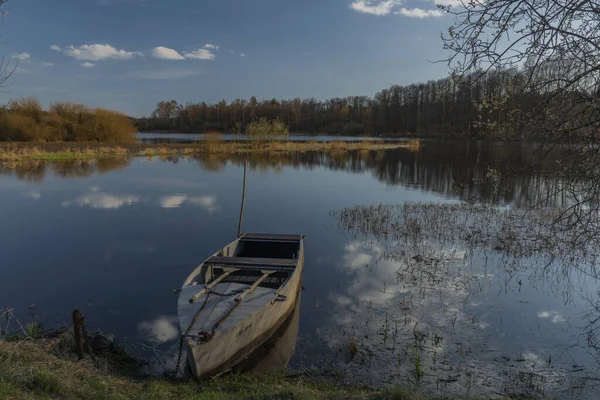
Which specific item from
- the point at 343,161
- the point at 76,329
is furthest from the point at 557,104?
the point at 343,161

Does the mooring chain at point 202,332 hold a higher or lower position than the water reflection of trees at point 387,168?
lower

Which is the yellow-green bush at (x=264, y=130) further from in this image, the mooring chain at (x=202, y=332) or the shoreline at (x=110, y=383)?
the shoreline at (x=110, y=383)

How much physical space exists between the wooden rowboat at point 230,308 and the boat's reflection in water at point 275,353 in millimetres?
115

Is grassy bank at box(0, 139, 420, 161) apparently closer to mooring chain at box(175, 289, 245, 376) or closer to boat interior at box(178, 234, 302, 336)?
boat interior at box(178, 234, 302, 336)

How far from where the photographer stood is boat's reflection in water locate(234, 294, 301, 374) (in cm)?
641

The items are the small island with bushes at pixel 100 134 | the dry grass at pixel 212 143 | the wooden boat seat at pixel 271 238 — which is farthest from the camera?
the dry grass at pixel 212 143

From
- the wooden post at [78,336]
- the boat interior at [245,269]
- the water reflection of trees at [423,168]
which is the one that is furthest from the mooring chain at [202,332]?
the water reflection of trees at [423,168]

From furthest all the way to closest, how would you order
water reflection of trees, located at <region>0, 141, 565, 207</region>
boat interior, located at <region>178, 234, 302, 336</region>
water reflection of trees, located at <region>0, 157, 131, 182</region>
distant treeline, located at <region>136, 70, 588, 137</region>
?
distant treeline, located at <region>136, 70, 588, 137</region> → water reflection of trees, located at <region>0, 157, 131, 182</region> → water reflection of trees, located at <region>0, 141, 565, 207</region> → boat interior, located at <region>178, 234, 302, 336</region>

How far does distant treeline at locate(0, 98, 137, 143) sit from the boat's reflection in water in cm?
5577

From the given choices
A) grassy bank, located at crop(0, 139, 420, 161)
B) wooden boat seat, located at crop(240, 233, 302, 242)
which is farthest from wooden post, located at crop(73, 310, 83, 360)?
grassy bank, located at crop(0, 139, 420, 161)

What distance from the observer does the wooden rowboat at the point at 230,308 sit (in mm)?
5605

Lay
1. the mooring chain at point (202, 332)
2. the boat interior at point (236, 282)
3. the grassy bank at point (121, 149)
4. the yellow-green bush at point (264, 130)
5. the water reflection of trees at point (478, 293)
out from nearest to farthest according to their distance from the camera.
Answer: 1. the mooring chain at point (202, 332)
2. the boat interior at point (236, 282)
3. the water reflection of trees at point (478, 293)
4. the grassy bank at point (121, 149)
5. the yellow-green bush at point (264, 130)

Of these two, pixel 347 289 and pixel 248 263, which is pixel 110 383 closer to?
pixel 248 263

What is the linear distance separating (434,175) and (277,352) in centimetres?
2580
